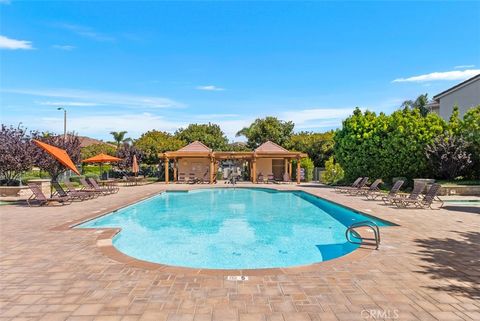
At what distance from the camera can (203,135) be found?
136 feet

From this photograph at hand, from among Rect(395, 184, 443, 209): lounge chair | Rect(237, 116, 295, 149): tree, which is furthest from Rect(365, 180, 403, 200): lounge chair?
Rect(237, 116, 295, 149): tree

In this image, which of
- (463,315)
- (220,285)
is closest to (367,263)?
(463,315)

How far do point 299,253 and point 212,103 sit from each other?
29752 millimetres

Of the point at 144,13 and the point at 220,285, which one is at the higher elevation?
the point at 144,13

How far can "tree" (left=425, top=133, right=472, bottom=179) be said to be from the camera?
1906 cm

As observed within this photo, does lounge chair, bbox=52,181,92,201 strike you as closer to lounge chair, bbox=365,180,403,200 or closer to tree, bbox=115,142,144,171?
lounge chair, bbox=365,180,403,200

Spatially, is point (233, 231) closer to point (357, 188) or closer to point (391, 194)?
point (391, 194)

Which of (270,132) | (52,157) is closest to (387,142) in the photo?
(52,157)

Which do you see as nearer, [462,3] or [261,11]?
[462,3]

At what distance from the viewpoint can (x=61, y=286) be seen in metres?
4.55

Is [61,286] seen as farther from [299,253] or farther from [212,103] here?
[212,103]

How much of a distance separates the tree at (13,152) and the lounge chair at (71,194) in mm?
3220

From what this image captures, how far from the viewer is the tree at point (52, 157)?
1730 cm

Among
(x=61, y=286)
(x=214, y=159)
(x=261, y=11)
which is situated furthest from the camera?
(x=214, y=159)
